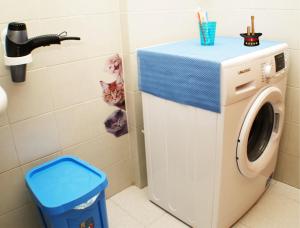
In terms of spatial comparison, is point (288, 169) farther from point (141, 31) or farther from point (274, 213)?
point (141, 31)

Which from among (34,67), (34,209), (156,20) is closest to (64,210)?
(34,209)

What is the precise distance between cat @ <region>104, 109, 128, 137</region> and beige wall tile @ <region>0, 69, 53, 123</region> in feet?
1.24

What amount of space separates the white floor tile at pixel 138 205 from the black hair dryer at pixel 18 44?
98 cm

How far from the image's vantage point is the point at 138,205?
173 centimetres

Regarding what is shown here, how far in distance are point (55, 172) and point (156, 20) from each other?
0.95 metres

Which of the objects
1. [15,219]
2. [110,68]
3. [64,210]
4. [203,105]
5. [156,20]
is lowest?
[15,219]

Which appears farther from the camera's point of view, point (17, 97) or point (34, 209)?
point (34, 209)

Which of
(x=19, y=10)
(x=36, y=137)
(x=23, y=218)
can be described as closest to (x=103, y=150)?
(x=36, y=137)

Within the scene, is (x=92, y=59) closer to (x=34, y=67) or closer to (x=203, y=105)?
(x=34, y=67)

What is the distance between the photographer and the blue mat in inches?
45.5

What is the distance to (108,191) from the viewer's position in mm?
1778

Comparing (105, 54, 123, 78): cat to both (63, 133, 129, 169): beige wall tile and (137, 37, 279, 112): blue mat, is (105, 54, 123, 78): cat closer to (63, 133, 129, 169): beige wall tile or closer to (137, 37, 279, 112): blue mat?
(137, 37, 279, 112): blue mat

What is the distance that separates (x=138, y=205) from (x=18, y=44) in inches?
44.2

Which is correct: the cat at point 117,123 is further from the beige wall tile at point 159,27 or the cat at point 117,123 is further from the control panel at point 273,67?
the control panel at point 273,67
